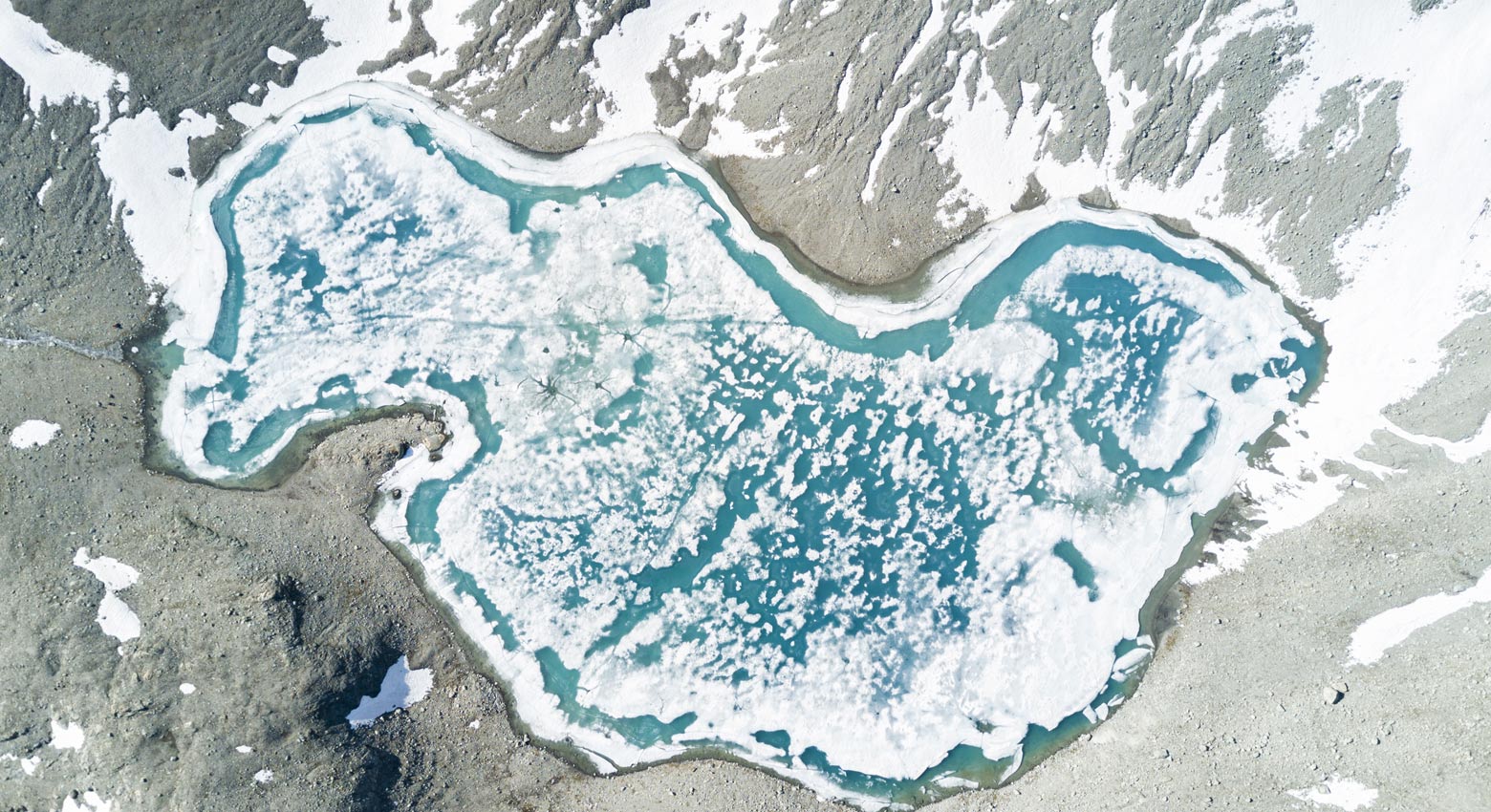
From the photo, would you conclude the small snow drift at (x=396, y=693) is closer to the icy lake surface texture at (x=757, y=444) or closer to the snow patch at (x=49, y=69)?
the icy lake surface texture at (x=757, y=444)

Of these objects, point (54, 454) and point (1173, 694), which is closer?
point (54, 454)

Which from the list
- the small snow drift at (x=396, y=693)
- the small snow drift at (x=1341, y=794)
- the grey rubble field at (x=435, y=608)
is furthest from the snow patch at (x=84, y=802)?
the small snow drift at (x=1341, y=794)

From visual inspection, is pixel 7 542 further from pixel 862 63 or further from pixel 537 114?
pixel 862 63

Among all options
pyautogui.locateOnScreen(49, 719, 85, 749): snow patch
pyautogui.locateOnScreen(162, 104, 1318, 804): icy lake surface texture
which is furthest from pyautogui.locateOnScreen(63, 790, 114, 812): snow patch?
pyautogui.locateOnScreen(162, 104, 1318, 804): icy lake surface texture

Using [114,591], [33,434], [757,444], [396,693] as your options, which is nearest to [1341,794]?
[757,444]

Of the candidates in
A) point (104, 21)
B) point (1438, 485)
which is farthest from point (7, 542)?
point (1438, 485)

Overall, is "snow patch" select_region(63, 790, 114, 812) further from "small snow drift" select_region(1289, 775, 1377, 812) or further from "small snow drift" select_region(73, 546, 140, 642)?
"small snow drift" select_region(1289, 775, 1377, 812)
